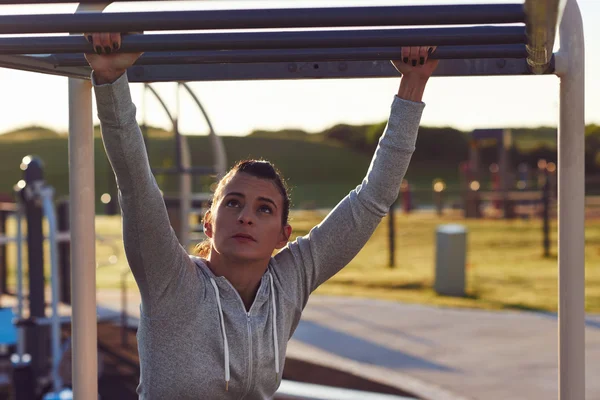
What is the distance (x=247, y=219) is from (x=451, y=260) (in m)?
6.87

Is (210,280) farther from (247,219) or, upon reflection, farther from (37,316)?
(37,316)

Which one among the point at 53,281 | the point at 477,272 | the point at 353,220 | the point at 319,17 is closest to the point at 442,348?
the point at 53,281

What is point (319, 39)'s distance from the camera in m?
1.34

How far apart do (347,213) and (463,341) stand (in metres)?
4.24

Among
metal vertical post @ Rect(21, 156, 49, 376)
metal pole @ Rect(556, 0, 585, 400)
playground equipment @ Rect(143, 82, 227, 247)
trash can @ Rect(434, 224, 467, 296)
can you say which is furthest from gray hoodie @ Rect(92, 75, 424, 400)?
trash can @ Rect(434, 224, 467, 296)

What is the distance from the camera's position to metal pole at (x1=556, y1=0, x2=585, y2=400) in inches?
66.6

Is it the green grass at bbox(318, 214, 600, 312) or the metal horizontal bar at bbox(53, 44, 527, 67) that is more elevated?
the metal horizontal bar at bbox(53, 44, 527, 67)

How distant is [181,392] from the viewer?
1.68m

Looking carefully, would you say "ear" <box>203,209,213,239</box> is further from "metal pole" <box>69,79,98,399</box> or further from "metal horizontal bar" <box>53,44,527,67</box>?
"metal horizontal bar" <box>53,44,527,67</box>

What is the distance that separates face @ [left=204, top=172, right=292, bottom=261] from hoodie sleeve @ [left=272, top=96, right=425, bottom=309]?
0.11m

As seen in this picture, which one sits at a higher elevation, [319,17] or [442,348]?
[319,17]

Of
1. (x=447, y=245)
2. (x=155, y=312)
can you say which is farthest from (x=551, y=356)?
(x=155, y=312)

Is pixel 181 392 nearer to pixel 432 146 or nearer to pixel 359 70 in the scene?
pixel 359 70

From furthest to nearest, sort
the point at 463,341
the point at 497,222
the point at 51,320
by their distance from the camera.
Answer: the point at 497,222
the point at 463,341
the point at 51,320
